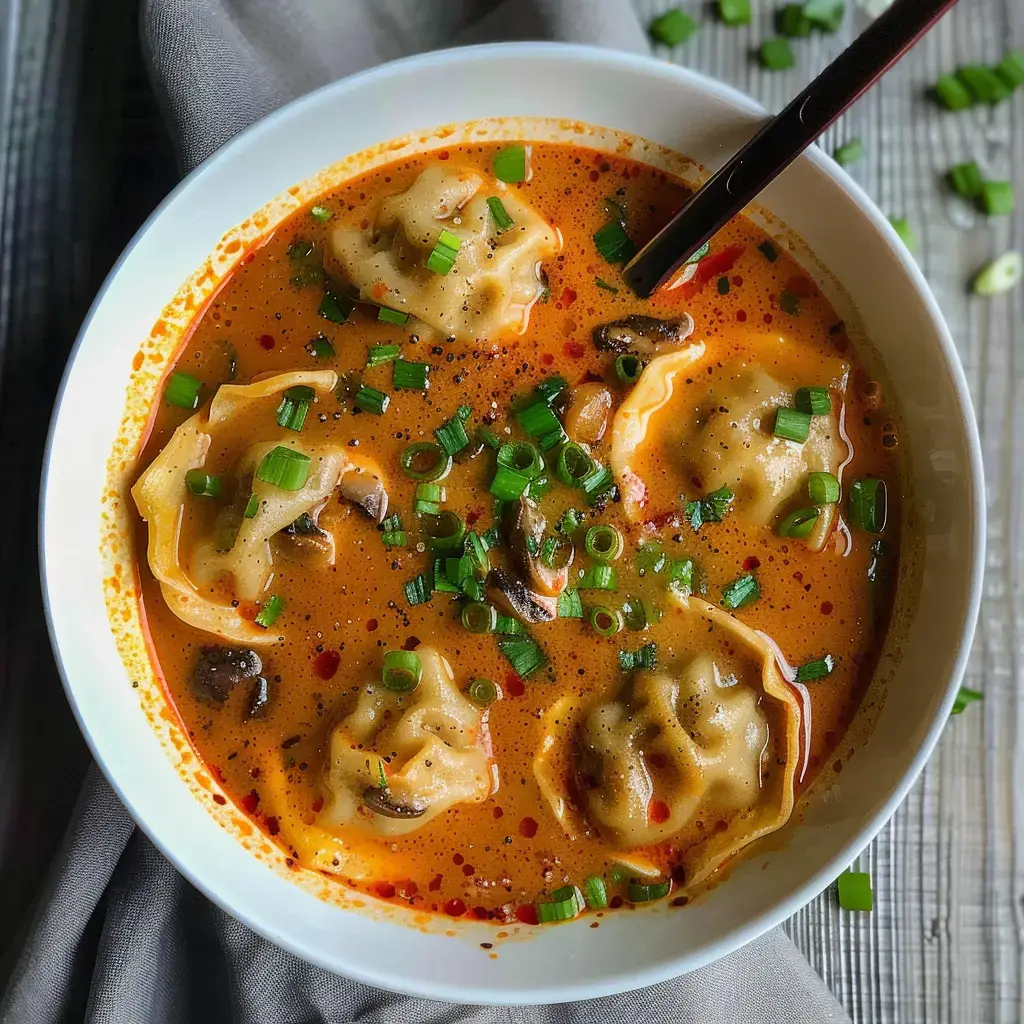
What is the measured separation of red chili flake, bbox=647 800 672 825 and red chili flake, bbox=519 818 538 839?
1.13 feet

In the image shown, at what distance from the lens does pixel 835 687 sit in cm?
295

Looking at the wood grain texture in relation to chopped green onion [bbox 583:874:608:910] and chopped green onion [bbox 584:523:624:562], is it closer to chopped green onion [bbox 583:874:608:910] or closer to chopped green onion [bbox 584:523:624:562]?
chopped green onion [bbox 583:874:608:910]

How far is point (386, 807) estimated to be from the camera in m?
2.88

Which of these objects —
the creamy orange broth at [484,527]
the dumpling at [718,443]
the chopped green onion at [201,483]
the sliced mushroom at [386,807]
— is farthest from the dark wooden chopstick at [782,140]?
the sliced mushroom at [386,807]

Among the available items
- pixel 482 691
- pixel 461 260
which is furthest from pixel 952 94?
pixel 482 691

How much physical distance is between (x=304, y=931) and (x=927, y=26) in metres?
2.93

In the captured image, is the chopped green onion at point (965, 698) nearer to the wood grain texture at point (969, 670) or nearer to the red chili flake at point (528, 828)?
the wood grain texture at point (969, 670)

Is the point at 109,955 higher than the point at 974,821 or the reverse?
higher

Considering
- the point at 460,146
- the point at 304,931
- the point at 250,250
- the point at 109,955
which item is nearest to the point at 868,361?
the point at 460,146

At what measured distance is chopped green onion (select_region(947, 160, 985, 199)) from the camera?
11.2 feet

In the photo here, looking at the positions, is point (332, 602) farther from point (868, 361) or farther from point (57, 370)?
point (868, 361)

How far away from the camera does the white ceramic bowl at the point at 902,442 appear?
267cm

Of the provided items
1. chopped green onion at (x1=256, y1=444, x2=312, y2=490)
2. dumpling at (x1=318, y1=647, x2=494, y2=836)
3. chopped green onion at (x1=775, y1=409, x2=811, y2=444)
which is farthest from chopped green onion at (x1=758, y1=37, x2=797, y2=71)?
dumpling at (x1=318, y1=647, x2=494, y2=836)

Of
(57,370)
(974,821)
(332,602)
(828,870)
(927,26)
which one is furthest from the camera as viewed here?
(974,821)
